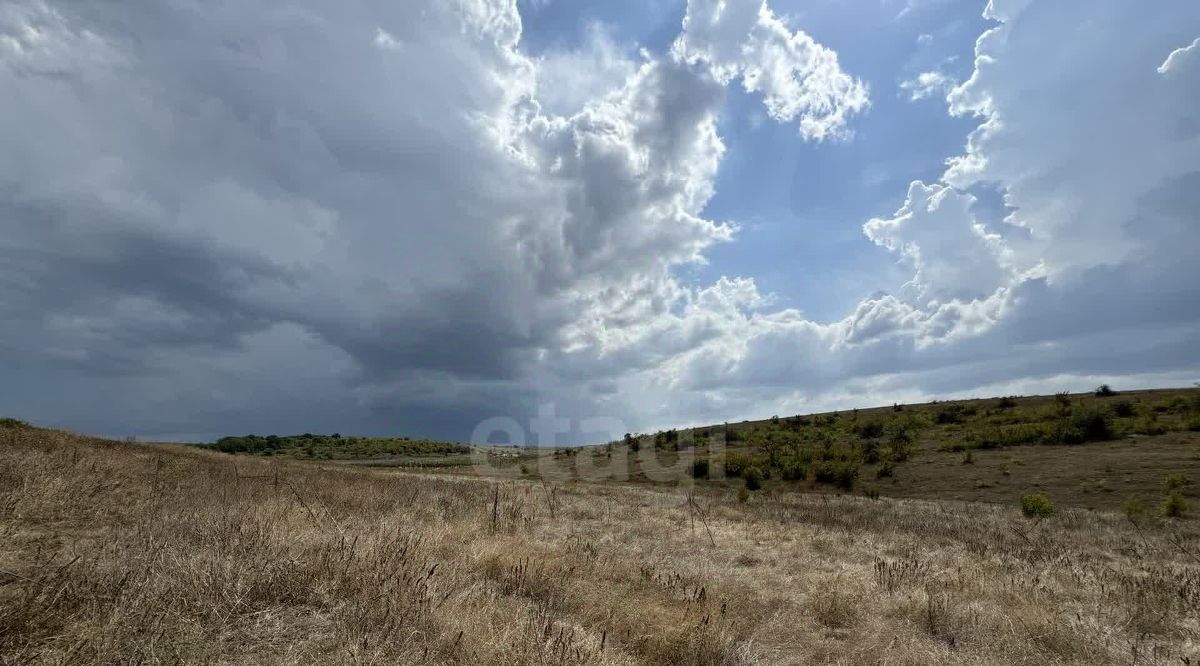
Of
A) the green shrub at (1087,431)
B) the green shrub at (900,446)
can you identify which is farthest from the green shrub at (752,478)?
the green shrub at (1087,431)

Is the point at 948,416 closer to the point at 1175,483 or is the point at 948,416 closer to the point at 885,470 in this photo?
the point at 885,470

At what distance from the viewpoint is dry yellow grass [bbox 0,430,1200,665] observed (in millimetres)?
3605

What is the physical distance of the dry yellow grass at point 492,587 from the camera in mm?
3605

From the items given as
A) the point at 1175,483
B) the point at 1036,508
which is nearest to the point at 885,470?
the point at 1175,483

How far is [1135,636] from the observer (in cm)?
616

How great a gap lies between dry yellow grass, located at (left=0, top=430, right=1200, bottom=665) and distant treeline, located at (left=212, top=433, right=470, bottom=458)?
65036 mm

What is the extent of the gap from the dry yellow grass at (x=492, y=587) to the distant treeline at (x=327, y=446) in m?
65.0

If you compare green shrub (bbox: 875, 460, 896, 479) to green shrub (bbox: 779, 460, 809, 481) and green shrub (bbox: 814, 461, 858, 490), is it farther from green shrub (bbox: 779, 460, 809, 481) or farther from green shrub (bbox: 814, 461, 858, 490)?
green shrub (bbox: 779, 460, 809, 481)

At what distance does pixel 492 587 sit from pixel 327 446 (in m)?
85.4

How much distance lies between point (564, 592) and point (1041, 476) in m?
27.9

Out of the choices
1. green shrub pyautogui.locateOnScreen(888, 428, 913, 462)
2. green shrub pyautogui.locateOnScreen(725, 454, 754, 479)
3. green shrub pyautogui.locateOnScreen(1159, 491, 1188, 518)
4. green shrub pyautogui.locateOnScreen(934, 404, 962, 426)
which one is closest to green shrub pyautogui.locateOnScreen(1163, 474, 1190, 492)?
green shrub pyautogui.locateOnScreen(1159, 491, 1188, 518)

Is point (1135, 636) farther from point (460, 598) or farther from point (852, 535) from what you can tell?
point (460, 598)

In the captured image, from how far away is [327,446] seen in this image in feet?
261

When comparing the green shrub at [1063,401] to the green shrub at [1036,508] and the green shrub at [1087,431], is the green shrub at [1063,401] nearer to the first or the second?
the green shrub at [1087,431]
